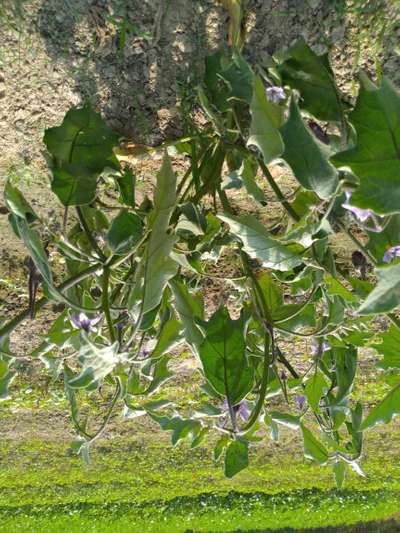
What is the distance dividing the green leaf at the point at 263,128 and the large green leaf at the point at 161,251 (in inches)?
5.1

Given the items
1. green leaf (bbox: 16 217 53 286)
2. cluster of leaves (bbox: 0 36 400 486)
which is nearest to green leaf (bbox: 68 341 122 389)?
cluster of leaves (bbox: 0 36 400 486)

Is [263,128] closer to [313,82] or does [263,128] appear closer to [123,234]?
[313,82]

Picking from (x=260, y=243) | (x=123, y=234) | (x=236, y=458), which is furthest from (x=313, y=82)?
(x=236, y=458)

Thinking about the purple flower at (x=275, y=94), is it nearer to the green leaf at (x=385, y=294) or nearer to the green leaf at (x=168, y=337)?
the green leaf at (x=168, y=337)

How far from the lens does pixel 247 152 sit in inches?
38.2

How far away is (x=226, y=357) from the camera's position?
2.45 feet

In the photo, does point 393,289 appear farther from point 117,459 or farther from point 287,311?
point 117,459

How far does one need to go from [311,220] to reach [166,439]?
7.56 feet

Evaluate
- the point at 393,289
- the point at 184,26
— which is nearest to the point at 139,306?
the point at 393,289

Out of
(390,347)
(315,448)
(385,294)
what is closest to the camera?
(385,294)

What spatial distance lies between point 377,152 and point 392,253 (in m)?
0.33

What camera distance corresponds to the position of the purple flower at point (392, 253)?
2.51 feet

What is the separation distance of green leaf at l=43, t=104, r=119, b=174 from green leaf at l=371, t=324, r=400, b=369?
0.53 m

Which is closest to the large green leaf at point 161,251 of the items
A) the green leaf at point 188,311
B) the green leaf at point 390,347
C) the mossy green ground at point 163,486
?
the green leaf at point 188,311
